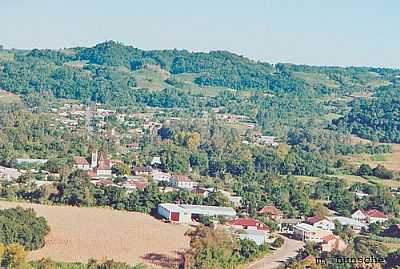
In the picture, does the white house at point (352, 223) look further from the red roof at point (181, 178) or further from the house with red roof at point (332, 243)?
the red roof at point (181, 178)

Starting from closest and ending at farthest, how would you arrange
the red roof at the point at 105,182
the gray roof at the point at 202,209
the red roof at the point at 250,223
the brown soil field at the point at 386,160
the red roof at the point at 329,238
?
1. the red roof at the point at 329,238
2. the red roof at the point at 250,223
3. the gray roof at the point at 202,209
4. the red roof at the point at 105,182
5. the brown soil field at the point at 386,160

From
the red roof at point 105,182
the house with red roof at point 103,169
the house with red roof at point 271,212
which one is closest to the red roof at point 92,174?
the house with red roof at point 103,169

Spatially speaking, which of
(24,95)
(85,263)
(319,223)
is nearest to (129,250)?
(85,263)

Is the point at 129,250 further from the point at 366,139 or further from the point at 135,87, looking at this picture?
the point at 135,87

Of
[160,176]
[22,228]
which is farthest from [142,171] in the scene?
[22,228]

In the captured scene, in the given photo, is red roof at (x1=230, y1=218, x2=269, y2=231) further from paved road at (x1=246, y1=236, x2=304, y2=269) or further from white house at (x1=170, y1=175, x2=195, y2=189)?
white house at (x1=170, y1=175, x2=195, y2=189)

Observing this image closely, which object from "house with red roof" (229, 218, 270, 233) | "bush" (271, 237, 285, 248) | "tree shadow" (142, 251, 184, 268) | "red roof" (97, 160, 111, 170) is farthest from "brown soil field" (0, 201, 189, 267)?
"red roof" (97, 160, 111, 170)
